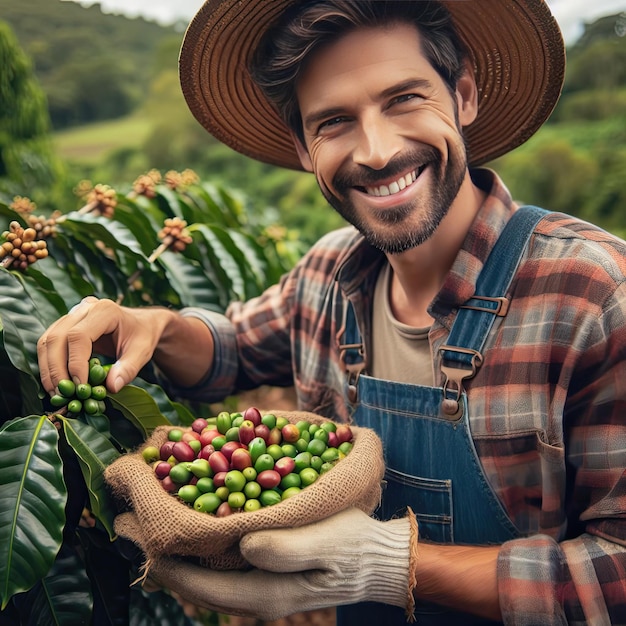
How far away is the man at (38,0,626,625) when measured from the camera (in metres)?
1.33

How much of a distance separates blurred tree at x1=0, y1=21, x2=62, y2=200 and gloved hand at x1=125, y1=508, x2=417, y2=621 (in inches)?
152

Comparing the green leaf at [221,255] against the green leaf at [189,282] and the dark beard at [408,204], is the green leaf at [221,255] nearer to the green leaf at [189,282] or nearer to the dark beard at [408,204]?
the green leaf at [189,282]

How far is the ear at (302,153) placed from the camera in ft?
6.38

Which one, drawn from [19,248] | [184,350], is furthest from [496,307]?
[19,248]

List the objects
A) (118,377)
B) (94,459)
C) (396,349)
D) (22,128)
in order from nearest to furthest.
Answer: (94,459), (118,377), (396,349), (22,128)

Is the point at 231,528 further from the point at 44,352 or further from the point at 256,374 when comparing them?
the point at 256,374

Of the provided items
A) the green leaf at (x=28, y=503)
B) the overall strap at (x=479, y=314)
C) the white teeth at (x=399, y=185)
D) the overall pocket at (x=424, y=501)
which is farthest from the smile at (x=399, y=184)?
the green leaf at (x=28, y=503)

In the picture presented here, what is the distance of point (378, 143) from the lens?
1552 mm

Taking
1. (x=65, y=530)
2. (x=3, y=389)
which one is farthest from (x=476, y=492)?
(x=3, y=389)

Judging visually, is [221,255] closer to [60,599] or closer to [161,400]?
[161,400]

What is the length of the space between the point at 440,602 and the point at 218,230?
135 centimetres

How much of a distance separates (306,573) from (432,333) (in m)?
0.63

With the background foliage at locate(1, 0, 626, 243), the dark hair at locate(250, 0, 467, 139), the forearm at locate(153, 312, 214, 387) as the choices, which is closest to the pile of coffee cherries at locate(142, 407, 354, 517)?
the forearm at locate(153, 312, 214, 387)

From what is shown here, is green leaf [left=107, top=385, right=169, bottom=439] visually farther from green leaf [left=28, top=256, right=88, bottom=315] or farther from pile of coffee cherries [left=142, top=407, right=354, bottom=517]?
green leaf [left=28, top=256, right=88, bottom=315]
